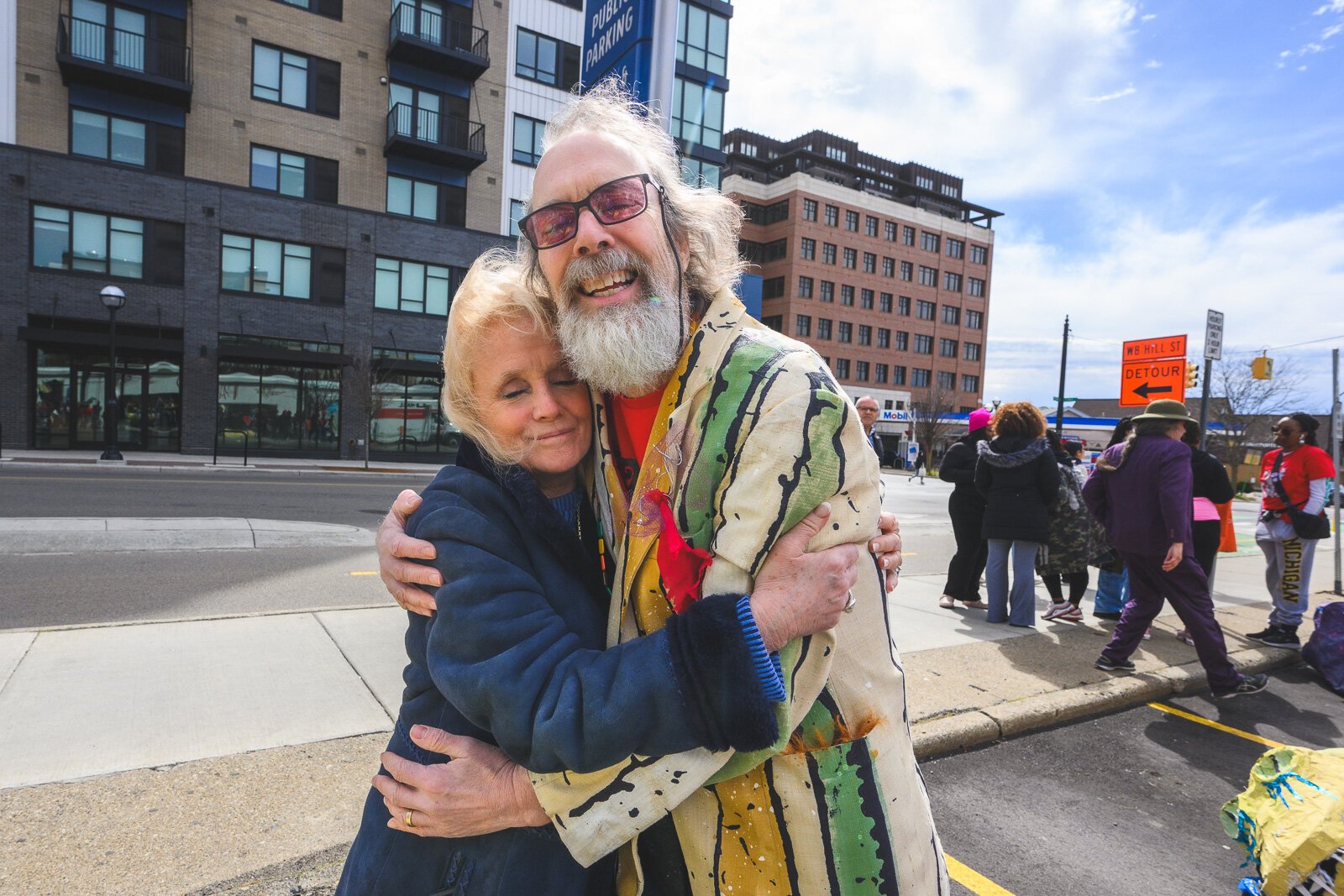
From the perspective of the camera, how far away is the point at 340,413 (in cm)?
2436

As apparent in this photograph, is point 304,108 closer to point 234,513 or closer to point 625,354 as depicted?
point 234,513

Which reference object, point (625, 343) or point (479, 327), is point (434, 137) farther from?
point (625, 343)

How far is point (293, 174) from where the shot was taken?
77.2ft

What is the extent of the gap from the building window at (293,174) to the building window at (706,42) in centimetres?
1254

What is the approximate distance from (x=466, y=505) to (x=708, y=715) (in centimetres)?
53

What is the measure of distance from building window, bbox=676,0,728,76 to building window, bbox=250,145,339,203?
12.5m

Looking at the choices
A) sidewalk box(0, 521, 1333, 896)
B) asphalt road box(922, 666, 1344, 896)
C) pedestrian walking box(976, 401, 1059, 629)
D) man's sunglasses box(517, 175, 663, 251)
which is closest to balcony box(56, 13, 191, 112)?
sidewalk box(0, 521, 1333, 896)

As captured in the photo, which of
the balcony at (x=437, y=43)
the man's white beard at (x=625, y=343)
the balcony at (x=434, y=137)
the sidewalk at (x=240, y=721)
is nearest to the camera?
the man's white beard at (x=625, y=343)

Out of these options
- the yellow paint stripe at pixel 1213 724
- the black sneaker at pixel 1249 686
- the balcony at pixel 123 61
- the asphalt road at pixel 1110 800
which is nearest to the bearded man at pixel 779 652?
the asphalt road at pixel 1110 800

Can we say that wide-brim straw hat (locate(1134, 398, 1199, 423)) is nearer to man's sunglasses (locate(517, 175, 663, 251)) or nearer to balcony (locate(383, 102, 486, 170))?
man's sunglasses (locate(517, 175, 663, 251))

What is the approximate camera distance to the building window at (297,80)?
23.0m

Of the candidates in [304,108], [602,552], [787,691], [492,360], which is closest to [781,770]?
[787,691]

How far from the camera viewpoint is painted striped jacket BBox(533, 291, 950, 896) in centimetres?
116

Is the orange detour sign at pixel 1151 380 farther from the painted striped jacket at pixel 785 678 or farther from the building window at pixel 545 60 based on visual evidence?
the building window at pixel 545 60
